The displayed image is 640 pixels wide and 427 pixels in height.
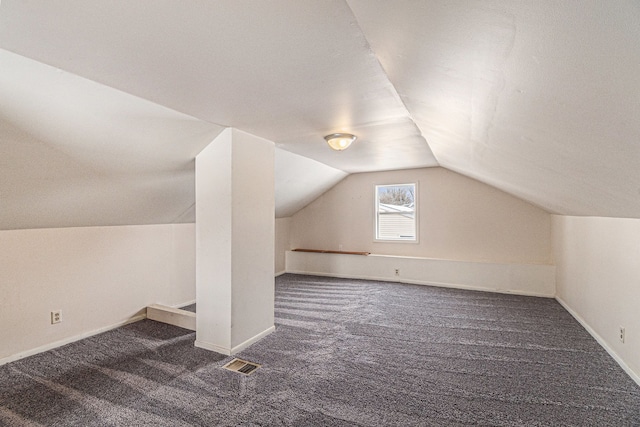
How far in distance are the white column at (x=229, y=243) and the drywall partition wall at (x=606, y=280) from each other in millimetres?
3136

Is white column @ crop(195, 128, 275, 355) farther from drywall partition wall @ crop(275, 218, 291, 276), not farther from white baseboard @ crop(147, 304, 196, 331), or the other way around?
drywall partition wall @ crop(275, 218, 291, 276)

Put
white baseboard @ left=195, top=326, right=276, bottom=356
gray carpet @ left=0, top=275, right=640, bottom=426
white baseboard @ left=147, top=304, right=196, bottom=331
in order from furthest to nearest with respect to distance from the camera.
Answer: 1. white baseboard @ left=147, top=304, right=196, bottom=331
2. white baseboard @ left=195, top=326, right=276, bottom=356
3. gray carpet @ left=0, top=275, right=640, bottom=426

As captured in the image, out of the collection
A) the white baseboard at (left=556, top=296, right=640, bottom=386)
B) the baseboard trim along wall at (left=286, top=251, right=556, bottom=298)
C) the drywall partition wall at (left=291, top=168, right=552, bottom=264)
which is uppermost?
the drywall partition wall at (left=291, top=168, right=552, bottom=264)

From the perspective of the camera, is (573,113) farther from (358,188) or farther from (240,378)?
(358,188)

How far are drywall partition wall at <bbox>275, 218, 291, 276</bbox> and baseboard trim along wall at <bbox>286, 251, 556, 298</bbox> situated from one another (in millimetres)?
134

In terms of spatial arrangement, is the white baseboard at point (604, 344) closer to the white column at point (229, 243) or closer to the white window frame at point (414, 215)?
the white window frame at point (414, 215)

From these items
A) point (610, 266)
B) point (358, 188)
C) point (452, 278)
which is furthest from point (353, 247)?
point (610, 266)

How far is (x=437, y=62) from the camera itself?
137 cm

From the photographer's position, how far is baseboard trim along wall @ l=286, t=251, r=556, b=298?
463 centimetres

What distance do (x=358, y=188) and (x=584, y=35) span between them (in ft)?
17.4

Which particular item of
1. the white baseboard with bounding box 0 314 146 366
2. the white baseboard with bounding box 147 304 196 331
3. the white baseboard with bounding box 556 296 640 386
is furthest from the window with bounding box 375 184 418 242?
the white baseboard with bounding box 0 314 146 366

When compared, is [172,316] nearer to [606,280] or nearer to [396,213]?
[396,213]

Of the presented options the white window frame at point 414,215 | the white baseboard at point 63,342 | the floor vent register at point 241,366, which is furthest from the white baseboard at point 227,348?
the white window frame at point 414,215

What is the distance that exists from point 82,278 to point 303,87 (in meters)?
3.01
